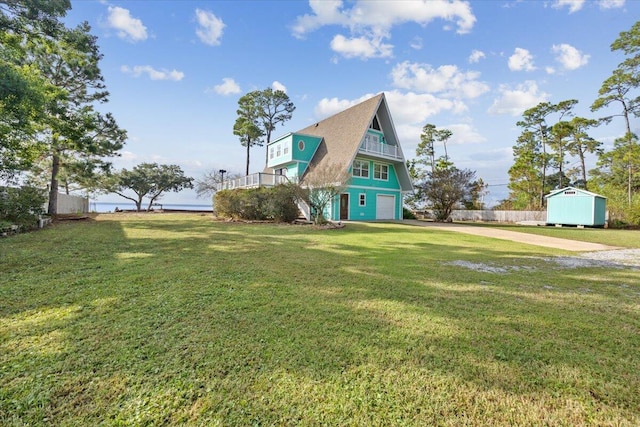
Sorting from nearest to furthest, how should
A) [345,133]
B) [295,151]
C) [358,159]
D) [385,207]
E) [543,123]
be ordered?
1. [345,133]
2. [358,159]
3. [295,151]
4. [385,207]
5. [543,123]

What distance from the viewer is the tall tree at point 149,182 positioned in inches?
1329

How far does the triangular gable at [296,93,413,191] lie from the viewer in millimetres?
19391

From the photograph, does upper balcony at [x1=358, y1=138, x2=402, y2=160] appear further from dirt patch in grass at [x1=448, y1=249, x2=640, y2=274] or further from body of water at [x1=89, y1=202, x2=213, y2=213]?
body of water at [x1=89, y1=202, x2=213, y2=213]

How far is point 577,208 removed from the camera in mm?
19297

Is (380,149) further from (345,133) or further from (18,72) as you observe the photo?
(18,72)

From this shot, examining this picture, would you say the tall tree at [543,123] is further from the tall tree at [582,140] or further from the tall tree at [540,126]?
the tall tree at [582,140]

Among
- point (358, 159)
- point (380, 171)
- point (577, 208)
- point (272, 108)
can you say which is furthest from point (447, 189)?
point (272, 108)

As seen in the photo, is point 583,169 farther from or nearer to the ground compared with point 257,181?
farther from the ground

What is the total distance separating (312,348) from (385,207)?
69.7 feet

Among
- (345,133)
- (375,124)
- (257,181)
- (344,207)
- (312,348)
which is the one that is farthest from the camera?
(375,124)

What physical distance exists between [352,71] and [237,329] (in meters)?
19.5

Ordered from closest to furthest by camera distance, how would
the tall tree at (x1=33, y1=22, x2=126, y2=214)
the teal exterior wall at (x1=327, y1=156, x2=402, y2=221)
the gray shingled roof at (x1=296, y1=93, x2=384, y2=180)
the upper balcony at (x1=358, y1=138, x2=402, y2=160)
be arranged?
1. the tall tree at (x1=33, y1=22, x2=126, y2=214)
2. the gray shingled roof at (x1=296, y1=93, x2=384, y2=180)
3. the upper balcony at (x1=358, y1=138, x2=402, y2=160)
4. the teal exterior wall at (x1=327, y1=156, x2=402, y2=221)

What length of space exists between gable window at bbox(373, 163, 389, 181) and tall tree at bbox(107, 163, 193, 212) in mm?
27111

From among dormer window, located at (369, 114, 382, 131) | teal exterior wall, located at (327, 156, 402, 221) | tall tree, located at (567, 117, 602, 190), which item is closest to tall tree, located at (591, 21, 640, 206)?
tall tree, located at (567, 117, 602, 190)
